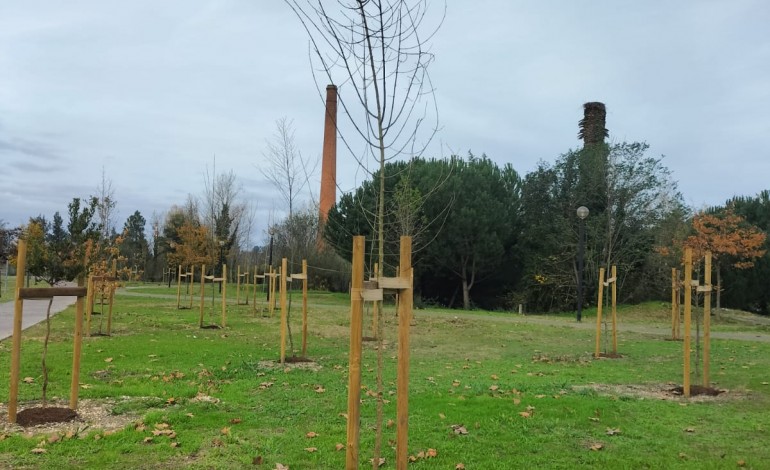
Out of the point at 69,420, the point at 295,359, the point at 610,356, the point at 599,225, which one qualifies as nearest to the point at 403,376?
the point at 69,420

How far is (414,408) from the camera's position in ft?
21.2

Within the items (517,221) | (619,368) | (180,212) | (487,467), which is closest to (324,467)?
(487,467)

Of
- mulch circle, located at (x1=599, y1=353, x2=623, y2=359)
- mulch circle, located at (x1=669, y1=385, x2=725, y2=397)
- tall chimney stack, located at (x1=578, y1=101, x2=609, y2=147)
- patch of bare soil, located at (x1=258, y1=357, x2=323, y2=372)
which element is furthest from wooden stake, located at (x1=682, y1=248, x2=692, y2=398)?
tall chimney stack, located at (x1=578, y1=101, x2=609, y2=147)

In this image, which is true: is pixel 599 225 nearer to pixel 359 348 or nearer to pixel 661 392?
pixel 661 392

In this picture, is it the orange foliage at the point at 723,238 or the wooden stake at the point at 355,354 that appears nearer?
the wooden stake at the point at 355,354

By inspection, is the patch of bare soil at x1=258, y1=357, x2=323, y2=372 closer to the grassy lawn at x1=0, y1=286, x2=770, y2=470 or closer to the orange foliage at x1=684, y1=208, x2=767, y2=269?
the grassy lawn at x1=0, y1=286, x2=770, y2=470

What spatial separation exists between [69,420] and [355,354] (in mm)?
3952

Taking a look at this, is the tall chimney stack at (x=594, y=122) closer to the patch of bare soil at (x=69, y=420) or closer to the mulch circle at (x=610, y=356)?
the mulch circle at (x=610, y=356)

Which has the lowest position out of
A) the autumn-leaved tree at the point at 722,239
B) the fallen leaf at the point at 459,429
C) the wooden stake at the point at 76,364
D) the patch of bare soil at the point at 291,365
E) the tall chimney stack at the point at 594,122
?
the patch of bare soil at the point at 291,365

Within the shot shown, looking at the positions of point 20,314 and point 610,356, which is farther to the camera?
point 610,356

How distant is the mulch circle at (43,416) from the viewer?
5664 mm

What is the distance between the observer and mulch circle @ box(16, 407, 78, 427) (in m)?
5.66

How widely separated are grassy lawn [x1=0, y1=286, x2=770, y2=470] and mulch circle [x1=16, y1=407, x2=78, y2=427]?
12.1 inches

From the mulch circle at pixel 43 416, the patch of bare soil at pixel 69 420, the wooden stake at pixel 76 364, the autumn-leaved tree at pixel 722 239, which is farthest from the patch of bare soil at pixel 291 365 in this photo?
the autumn-leaved tree at pixel 722 239
